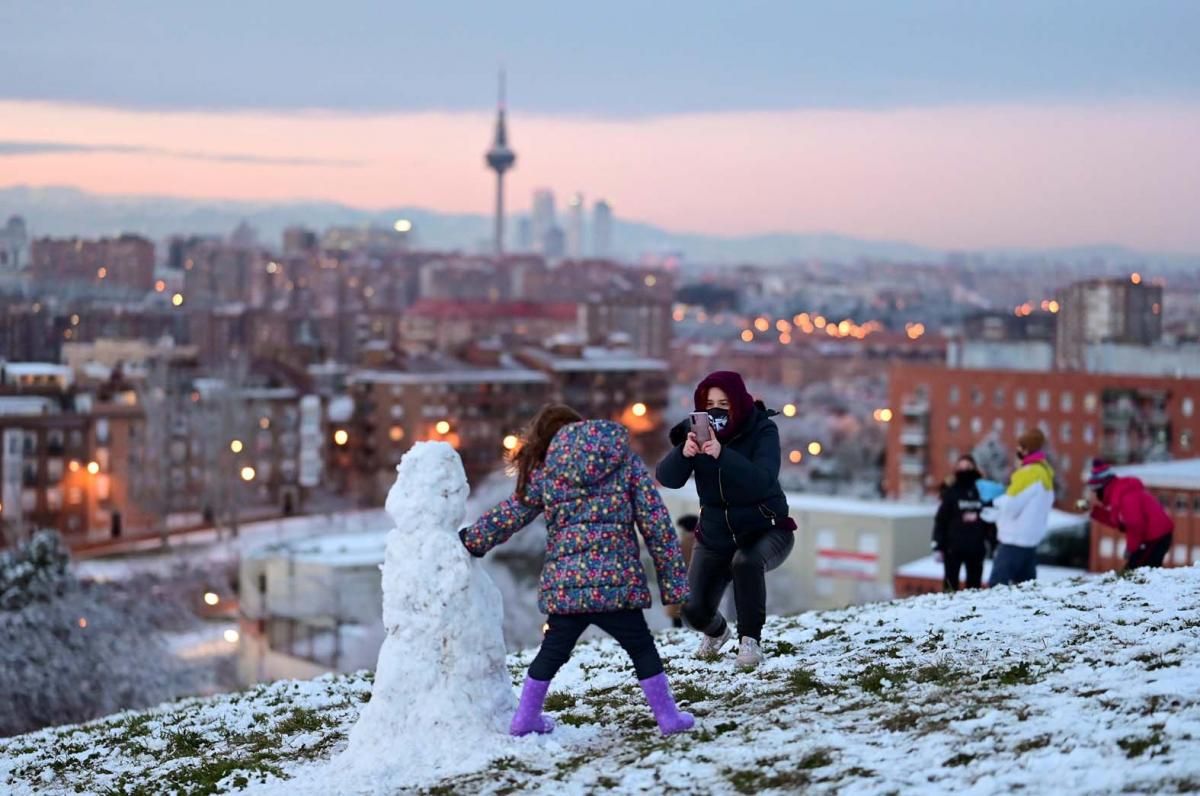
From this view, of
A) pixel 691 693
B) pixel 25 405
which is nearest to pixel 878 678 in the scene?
pixel 691 693

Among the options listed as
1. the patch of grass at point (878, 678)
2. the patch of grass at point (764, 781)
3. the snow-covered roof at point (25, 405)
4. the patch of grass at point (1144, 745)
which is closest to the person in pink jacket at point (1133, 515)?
the patch of grass at point (878, 678)

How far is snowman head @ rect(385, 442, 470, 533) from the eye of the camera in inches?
399

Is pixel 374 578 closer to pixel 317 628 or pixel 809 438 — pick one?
pixel 317 628

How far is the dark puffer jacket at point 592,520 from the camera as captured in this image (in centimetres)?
980

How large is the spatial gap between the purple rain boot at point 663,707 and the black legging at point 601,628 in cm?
11

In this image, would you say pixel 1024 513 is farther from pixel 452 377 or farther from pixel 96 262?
pixel 96 262

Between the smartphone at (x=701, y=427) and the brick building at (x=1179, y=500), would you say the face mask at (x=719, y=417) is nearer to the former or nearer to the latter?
the smartphone at (x=701, y=427)

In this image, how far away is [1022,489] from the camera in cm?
1655

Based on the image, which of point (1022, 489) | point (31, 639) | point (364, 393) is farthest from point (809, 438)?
point (1022, 489)

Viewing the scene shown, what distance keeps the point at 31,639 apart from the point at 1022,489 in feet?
103

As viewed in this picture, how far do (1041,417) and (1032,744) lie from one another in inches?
3945

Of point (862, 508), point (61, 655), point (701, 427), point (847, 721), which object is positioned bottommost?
point (61, 655)

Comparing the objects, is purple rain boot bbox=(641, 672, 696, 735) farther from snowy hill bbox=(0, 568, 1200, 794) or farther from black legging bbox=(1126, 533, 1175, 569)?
black legging bbox=(1126, 533, 1175, 569)

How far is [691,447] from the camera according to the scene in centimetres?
1084
